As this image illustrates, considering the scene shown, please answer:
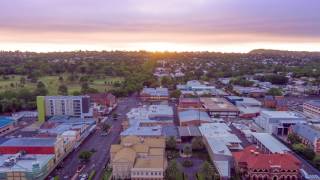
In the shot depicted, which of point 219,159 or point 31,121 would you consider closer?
point 219,159

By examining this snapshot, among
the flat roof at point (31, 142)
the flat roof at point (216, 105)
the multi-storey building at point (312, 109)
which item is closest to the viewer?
the flat roof at point (31, 142)

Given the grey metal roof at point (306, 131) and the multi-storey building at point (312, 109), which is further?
the multi-storey building at point (312, 109)

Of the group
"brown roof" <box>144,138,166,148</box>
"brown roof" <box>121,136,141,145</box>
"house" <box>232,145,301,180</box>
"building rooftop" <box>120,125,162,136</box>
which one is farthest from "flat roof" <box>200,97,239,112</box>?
"house" <box>232,145,301,180</box>

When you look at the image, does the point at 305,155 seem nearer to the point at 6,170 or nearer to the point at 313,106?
the point at 313,106

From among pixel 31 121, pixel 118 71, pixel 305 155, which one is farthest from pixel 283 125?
pixel 118 71

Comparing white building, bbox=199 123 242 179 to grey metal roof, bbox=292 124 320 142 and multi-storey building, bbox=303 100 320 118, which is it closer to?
grey metal roof, bbox=292 124 320 142

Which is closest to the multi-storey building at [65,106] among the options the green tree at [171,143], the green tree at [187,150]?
the green tree at [171,143]

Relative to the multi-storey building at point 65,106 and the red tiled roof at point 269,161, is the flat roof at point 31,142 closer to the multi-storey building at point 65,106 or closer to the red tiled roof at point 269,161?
the red tiled roof at point 269,161

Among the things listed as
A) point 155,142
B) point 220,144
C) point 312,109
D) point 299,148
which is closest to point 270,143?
point 299,148

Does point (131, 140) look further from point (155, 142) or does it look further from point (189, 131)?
point (189, 131)
